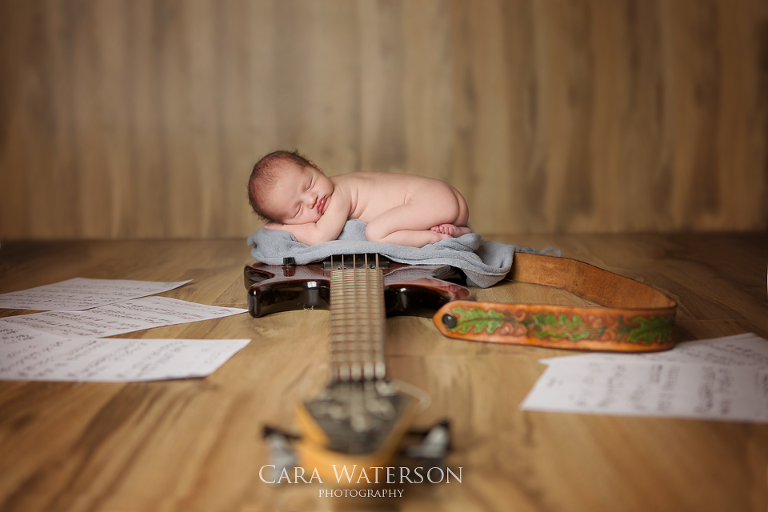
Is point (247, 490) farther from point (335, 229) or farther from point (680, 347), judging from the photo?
point (335, 229)

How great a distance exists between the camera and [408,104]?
8.31ft

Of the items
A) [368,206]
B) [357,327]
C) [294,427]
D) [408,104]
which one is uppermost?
[408,104]

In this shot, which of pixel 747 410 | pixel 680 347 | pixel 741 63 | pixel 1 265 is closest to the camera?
pixel 747 410

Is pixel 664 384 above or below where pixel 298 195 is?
below

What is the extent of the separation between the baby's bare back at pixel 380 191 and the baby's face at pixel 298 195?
2.9 inches

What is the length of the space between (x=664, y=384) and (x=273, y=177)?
1.02 metres


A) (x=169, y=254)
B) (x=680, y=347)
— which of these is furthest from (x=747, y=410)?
(x=169, y=254)

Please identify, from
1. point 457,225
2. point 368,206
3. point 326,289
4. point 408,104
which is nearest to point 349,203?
point 368,206

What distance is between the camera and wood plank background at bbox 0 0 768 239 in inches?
98.1

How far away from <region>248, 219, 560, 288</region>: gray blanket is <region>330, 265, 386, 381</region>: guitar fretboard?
0.64 ft

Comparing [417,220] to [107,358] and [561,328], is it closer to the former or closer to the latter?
[561,328]

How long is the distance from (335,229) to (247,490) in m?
1.01

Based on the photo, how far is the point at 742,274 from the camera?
66.2 inches

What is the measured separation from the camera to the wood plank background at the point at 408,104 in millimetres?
2492
